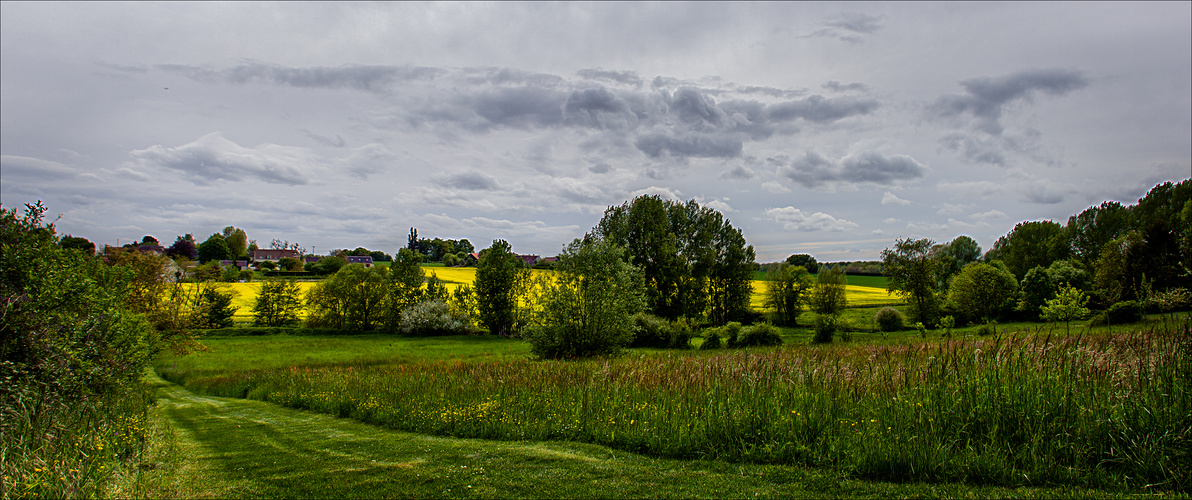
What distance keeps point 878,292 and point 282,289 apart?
74019mm

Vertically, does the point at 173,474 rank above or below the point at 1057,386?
below

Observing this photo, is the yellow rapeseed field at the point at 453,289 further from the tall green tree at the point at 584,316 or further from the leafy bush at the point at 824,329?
the tall green tree at the point at 584,316

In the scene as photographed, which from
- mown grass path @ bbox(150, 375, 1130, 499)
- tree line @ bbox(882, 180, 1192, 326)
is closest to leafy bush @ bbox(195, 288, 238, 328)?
mown grass path @ bbox(150, 375, 1130, 499)

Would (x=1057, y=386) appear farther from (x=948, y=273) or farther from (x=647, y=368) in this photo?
(x=948, y=273)

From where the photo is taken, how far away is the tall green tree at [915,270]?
43.2 m

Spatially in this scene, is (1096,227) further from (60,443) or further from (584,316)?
(60,443)

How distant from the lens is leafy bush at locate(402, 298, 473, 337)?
51531mm

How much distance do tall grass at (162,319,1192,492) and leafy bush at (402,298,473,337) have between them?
4343cm

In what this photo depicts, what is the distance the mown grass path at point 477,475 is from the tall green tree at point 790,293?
4831 centimetres

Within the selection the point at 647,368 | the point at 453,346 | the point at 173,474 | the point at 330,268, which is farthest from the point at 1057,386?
the point at 330,268

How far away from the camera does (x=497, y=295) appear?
177 ft

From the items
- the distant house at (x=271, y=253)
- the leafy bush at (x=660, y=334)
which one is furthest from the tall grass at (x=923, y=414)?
the distant house at (x=271, y=253)

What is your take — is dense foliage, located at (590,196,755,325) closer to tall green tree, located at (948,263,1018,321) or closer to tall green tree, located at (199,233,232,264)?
tall green tree, located at (948,263,1018,321)

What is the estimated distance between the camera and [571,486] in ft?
18.3
